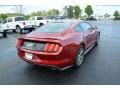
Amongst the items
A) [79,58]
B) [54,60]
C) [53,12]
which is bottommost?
[79,58]

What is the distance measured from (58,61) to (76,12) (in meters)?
69.6

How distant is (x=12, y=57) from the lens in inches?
299

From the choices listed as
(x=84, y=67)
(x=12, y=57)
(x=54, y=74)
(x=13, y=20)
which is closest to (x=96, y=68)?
(x=84, y=67)

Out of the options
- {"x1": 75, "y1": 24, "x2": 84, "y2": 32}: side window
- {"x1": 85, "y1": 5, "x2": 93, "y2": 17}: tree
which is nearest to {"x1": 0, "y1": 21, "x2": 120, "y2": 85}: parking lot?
{"x1": 75, "y1": 24, "x2": 84, "y2": 32}: side window

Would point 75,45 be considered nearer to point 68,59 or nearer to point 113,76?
point 68,59

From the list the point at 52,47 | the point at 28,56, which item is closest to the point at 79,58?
the point at 52,47

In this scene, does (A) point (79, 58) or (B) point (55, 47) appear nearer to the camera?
(B) point (55, 47)

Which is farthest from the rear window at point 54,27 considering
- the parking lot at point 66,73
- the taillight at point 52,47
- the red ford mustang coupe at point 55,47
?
the parking lot at point 66,73

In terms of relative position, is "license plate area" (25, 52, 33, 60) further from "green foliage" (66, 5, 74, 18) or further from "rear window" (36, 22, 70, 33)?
"green foliage" (66, 5, 74, 18)

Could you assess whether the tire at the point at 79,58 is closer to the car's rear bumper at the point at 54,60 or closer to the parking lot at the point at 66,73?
the parking lot at the point at 66,73

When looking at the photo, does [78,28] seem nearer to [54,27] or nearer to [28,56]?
[54,27]

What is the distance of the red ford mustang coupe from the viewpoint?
5211mm

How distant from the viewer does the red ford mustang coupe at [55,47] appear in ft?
17.1

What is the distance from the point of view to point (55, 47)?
5176 mm
